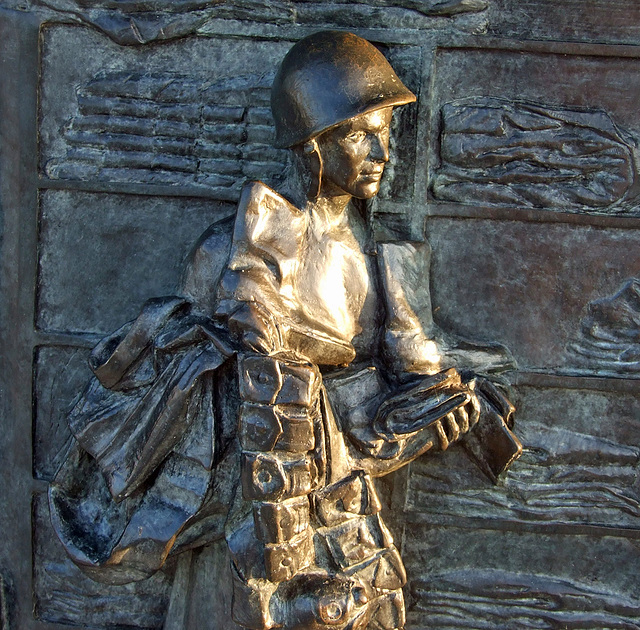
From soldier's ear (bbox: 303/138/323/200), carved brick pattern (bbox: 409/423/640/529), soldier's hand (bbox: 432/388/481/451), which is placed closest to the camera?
soldier's ear (bbox: 303/138/323/200)

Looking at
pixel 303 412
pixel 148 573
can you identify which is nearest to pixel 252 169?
pixel 303 412

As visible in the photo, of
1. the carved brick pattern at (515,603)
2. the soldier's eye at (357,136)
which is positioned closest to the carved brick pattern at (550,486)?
the carved brick pattern at (515,603)

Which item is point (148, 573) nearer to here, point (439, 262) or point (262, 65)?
point (439, 262)

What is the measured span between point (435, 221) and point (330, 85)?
0.64m

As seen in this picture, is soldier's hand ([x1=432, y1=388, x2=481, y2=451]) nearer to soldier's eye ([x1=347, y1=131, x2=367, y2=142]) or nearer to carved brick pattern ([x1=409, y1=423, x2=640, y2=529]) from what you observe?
carved brick pattern ([x1=409, y1=423, x2=640, y2=529])

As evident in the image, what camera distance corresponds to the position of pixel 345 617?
2350mm

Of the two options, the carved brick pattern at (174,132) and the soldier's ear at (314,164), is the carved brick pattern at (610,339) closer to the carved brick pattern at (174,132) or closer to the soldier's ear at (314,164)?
the soldier's ear at (314,164)

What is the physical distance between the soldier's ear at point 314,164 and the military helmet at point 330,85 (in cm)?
4

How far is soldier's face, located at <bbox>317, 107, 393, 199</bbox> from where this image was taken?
2.29 m

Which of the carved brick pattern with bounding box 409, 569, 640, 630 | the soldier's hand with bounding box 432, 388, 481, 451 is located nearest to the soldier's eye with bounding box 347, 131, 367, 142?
the soldier's hand with bounding box 432, 388, 481, 451

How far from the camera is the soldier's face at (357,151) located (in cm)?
229

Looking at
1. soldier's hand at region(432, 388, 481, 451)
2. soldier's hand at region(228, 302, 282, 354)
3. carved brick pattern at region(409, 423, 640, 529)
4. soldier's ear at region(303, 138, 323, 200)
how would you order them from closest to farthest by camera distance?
soldier's hand at region(228, 302, 282, 354) → soldier's ear at region(303, 138, 323, 200) → soldier's hand at region(432, 388, 481, 451) → carved brick pattern at region(409, 423, 640, 529)

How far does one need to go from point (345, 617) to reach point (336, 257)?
44.1 inches

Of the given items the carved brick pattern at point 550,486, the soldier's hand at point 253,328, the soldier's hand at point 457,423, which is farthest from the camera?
the carved brick pattern at point 550,486
